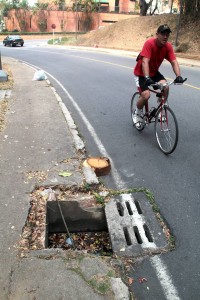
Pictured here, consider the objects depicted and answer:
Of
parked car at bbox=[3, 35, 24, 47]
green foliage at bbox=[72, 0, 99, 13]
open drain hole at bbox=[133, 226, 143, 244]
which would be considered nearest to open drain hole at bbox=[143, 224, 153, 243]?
open drain hole at bbox=[133, 226, 143, 244]

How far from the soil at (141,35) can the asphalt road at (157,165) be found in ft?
45.9

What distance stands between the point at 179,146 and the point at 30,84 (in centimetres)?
817

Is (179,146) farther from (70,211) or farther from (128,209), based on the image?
(70,211)

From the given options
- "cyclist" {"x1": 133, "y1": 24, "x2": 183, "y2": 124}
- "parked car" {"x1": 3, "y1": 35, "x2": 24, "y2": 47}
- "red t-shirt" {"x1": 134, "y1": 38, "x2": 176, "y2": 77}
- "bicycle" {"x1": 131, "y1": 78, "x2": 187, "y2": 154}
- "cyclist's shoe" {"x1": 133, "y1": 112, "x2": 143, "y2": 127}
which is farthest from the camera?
"parked car" {"x1": 3, "y1": 35, "x2": 24, "y2": 47}

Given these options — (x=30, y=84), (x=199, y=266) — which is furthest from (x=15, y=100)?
(x=199, y=266)

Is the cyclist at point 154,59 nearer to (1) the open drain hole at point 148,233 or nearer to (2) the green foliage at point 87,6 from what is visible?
(1) the open drain hole at point 148,233

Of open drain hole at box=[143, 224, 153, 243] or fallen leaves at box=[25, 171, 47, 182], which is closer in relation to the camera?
open drain hole at box=[143, 224, 153, 243]

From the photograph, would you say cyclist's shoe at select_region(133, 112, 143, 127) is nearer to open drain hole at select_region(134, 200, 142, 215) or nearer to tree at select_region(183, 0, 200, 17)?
open drain hole at select_region(134, 200, 142, 215)

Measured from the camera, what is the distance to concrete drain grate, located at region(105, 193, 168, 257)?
142 inches

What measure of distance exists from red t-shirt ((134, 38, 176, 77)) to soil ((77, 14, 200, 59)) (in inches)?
689

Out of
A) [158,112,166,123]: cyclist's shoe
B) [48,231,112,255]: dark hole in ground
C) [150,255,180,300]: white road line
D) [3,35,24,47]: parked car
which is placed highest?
[3,35,24,47]: parked car

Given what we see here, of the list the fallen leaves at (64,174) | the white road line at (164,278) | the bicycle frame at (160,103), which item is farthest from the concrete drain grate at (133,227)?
the bicycle frame at (160,103)

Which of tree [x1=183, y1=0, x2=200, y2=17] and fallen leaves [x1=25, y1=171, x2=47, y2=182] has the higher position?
tree [x1=183, y1=0, x2=200, y2=17]

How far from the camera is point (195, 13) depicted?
94.0ft
